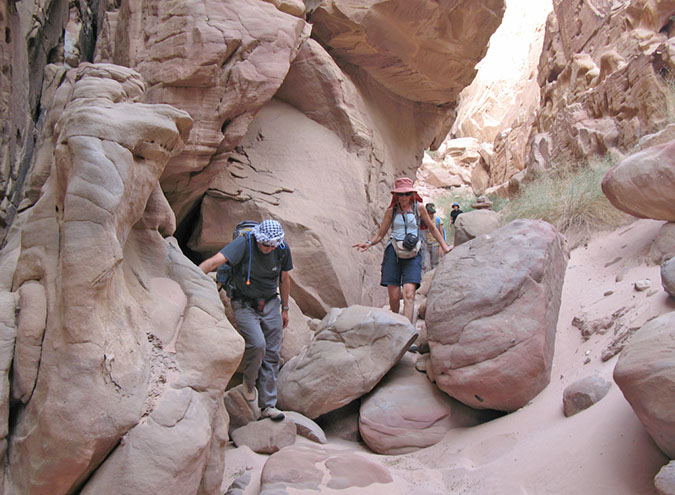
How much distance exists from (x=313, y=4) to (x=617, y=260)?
475 centimetres

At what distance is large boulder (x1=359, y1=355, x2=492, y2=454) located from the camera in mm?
3672

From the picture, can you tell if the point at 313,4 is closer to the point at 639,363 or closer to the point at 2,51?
the point at 2,51

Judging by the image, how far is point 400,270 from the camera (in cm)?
487

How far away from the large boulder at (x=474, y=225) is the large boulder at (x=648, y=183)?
223 cm

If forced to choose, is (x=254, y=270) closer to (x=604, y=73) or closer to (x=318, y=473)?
(x=318, y=473)

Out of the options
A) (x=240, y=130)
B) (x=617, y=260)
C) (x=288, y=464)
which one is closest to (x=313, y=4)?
(x=240, y=130)

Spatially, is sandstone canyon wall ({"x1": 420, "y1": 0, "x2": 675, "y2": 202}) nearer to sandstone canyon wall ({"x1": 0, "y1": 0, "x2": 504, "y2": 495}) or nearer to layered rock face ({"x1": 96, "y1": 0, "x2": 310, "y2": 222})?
sandstone canyon wall ({"x1": 0, "y1": 0, "x2": 504, "y2": 495})

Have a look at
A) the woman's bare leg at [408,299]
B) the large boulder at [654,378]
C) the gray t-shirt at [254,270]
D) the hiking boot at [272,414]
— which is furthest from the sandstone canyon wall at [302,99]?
the large boulder at [654,378]

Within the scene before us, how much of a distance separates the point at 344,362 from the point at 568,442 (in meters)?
1.75

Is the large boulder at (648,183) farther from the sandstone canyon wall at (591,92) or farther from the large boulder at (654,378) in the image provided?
the sandstone canyon wall at (591,92)

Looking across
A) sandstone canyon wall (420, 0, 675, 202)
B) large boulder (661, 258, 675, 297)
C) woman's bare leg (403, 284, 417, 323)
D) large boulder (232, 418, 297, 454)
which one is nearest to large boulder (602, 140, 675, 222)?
large boulder (661, 258, 675, 297)

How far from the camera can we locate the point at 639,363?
7.36 ft

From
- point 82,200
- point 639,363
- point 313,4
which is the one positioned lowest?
point 82,200

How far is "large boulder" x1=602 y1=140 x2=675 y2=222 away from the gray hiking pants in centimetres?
299
